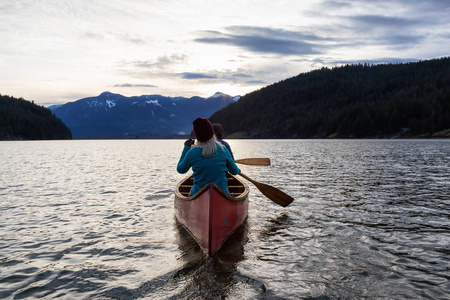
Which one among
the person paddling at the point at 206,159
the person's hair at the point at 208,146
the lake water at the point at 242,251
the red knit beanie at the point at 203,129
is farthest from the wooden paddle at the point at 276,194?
the red knit beanie at the point at 203,129

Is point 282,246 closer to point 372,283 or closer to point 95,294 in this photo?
point 372,283

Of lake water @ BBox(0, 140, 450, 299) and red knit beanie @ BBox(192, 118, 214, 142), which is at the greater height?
red knit beanie @ BBox(192, 118, 214, 142)

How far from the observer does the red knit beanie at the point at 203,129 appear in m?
7.75

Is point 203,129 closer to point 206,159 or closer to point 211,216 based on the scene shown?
point 206,159

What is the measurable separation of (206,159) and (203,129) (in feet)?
3.06

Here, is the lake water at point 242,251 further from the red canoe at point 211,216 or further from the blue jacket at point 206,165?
the blue jacket at point 206,165

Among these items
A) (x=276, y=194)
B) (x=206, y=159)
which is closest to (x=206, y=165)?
(x=206, y=159)

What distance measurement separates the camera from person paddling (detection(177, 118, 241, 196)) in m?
7.99

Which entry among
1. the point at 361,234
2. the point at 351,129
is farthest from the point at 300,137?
the point at 361,234

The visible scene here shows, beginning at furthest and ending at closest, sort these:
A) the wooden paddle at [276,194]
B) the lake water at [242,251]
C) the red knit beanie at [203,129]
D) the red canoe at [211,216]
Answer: the wooden paddle at [276,194] → the red knit beanie at [203,129] → the red canoe at [211,216] → the lake water at [242,251]

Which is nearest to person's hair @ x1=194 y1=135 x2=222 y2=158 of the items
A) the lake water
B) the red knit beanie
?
the red knit beanie

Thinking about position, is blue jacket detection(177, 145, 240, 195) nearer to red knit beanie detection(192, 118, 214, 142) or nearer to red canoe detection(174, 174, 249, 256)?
red knit beanie detection(192, 118, 214, 142)

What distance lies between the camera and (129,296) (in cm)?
581

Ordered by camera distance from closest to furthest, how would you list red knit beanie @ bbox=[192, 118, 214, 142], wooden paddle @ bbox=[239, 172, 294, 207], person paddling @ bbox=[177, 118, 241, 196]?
red knit beanie @ bbox=[192, 118, 214, 142]
person paddling @ bbox=[177, 118, 241, 196]
wooden paddle @ bbox=[239, 172, 294, 207]
